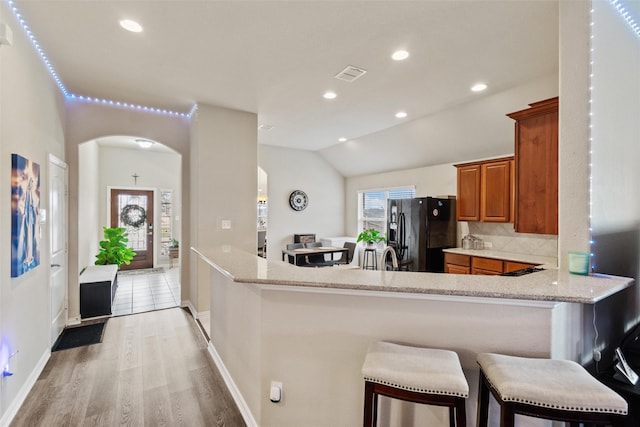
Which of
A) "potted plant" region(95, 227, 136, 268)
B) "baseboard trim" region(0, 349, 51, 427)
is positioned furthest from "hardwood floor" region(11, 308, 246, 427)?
"potted plant" region(95, 227, 136, 268)

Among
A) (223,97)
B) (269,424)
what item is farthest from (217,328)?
(223,97)

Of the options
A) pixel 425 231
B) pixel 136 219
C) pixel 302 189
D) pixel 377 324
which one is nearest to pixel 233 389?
pixel 377 324

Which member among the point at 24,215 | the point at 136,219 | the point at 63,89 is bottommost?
the point at 136,219

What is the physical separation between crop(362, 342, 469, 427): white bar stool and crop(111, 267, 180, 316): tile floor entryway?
406 cm

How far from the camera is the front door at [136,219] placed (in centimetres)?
720

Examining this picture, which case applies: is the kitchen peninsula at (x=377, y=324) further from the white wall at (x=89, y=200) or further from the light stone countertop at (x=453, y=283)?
the white wall at (x=89, y=200)

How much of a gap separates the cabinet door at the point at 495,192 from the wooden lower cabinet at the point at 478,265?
2.08ft

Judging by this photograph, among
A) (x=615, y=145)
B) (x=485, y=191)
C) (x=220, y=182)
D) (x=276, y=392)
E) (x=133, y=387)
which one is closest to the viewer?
(x=276, y=392)

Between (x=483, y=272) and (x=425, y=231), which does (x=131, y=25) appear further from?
(x=483, y=272)

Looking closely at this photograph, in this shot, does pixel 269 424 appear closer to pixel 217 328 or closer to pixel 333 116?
pixel 217 328

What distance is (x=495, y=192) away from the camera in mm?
4168

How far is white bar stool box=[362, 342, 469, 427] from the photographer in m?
1.19

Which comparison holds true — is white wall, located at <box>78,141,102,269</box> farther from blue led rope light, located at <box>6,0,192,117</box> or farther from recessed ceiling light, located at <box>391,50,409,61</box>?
recessed ceiling light, located at <box>391,50,409,61</box>

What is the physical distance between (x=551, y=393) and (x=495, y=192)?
3578mm
